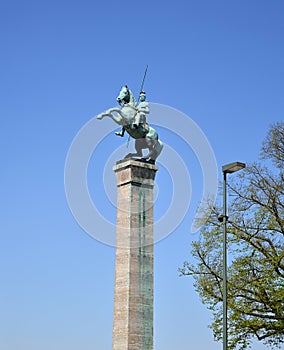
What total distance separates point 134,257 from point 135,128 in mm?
5070

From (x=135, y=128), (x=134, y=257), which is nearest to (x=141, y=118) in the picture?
(x=135, y=128)

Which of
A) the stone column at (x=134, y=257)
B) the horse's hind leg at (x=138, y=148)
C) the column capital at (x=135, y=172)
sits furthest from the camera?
the horse's hind leg at (x=138, y=148)

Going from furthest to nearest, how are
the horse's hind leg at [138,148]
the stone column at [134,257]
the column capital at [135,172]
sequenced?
the horse's hind leg at [138,148] < the column capital at [135,172] < the stone column at [134,257]

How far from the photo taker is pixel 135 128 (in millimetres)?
28969

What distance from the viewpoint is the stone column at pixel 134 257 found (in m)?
26.5

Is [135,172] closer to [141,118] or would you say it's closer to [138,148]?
[138,148]

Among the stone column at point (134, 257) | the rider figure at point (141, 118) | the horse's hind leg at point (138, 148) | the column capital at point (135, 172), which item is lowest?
the stone column at point (134, 257)

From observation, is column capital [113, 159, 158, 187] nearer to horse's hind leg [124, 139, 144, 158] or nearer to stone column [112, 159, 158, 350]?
stone column [112, 159, 158, 350]

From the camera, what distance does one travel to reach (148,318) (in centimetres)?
2691

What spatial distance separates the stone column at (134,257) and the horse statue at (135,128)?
61 cm

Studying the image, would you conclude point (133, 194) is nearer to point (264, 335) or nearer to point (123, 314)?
point (123, 314)

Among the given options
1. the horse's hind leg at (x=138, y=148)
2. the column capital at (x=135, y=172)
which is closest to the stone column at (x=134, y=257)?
the column capital at (x=135, y=172)

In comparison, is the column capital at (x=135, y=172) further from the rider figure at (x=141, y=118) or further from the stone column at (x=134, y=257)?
the rider figure at (x=141, y=118)

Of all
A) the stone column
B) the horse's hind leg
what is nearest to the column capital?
the stone column
